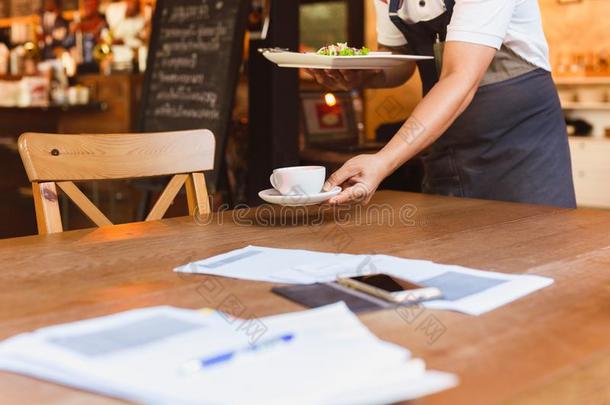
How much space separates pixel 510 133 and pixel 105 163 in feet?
3.39

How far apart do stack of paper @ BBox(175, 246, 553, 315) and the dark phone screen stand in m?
0.05

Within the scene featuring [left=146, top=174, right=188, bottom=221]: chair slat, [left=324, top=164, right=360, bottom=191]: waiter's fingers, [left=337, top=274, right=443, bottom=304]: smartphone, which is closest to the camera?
[left=337, top=274, right=443, bottom=304]: smartphone

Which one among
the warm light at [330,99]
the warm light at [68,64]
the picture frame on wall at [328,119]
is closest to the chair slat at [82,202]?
the warm light at [330,99]

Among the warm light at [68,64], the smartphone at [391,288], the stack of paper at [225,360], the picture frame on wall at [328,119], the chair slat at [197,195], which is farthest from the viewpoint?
the warm light at [68,64]

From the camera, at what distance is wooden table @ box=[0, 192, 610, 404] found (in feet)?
2.45

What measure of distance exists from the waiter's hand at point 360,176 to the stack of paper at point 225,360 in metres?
0.73

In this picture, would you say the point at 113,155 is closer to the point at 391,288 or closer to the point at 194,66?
the point at 391,288

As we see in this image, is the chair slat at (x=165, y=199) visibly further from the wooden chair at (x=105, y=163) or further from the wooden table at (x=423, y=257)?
the wooden table at (x=423, y=257)

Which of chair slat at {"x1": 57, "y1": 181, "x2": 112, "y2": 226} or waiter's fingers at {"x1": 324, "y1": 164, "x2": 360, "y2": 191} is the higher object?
waiter's fingers at {"x1": 324, "y1": 164, "x2": 360, "y2": 191}

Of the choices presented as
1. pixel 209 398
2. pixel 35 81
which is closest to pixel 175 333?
pixel 209 398

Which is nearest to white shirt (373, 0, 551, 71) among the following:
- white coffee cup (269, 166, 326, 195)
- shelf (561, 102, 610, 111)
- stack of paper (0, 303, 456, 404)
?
Answer: white coffee cup (269, 166, 326, 195)

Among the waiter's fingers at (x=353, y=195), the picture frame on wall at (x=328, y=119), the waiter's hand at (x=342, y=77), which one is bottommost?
the picture frame on wall at (x=328, y=119)

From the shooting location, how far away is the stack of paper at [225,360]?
2.02ft

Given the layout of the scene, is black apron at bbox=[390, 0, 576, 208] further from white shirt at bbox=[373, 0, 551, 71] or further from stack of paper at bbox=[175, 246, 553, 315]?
stack of paper at bbox=[175, 246, 553, 315]
